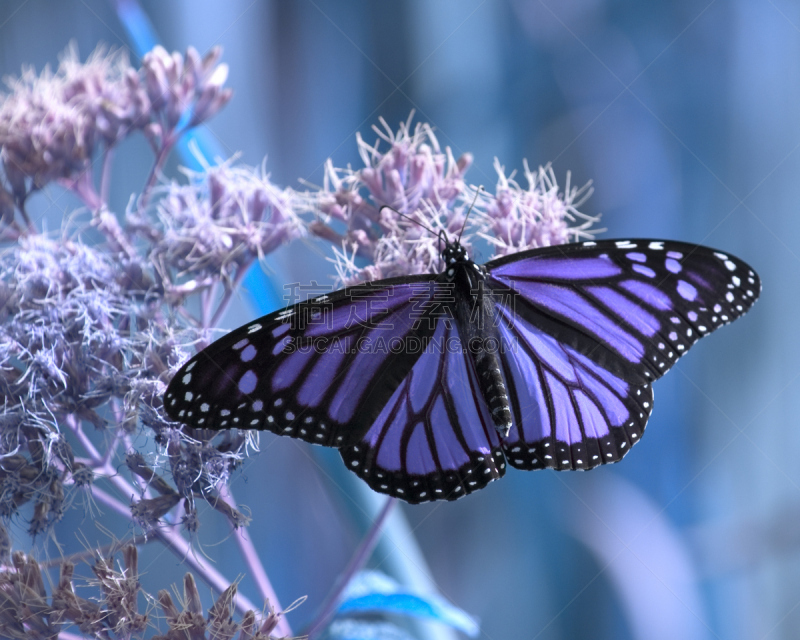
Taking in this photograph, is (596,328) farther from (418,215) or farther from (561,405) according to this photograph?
(418,215)

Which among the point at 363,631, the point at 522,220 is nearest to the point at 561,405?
the point at 522,220

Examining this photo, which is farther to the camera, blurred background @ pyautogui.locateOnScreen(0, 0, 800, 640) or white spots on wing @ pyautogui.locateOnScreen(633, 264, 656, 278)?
blurred background @ pyautogui.locateOnScreen(0, 0, 800, 640)

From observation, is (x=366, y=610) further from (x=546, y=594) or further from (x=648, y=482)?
(x=648, y=482)

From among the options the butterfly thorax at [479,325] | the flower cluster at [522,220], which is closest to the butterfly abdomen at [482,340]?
the butterfly thorax at [479,325]

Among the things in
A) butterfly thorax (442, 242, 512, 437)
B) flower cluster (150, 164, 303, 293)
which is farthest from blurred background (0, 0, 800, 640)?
butterfly thorax (442, 242, 512, 437)

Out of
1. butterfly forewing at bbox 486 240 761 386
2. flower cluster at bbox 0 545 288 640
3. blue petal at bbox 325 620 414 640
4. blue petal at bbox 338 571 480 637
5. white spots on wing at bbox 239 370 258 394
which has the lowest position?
blue petal at bbox 325 620 414 640

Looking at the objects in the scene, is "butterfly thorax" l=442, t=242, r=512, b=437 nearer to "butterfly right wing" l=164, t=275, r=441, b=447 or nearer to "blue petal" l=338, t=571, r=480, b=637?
"butterfly right wing" l=164, t=275, r=441, b=447
